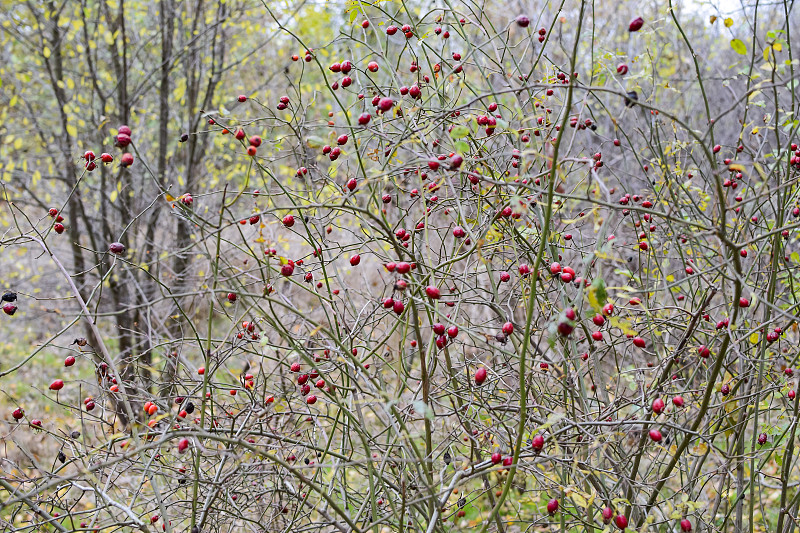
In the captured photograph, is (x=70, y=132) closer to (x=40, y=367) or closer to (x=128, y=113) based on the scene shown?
(x=128, y=113)

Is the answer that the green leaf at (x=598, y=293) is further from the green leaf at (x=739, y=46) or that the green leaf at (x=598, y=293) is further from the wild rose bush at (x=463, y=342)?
the green leaf at (x=739, y=46)

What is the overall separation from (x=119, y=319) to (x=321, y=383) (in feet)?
14.5

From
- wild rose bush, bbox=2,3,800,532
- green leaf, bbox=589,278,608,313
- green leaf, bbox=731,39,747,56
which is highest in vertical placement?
green leaf, bbox=731,39,747,56

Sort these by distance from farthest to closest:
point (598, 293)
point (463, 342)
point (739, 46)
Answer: point (463, 342) → point (739, 46) → point (598, 293)

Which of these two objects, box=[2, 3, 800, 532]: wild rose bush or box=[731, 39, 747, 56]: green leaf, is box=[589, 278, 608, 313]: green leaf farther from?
box=[731, 39, 747, 56]: green leaf

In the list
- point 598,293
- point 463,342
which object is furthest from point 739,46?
point 463,342

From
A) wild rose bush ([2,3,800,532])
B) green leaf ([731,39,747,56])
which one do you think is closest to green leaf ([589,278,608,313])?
wild rose bush ([2,3,800,532])

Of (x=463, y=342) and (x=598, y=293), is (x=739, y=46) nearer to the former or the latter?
(x=598, y=293)

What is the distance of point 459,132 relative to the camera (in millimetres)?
1347

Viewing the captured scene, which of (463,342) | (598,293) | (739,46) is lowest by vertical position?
(598,293)

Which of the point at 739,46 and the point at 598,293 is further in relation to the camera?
the point at 739,46

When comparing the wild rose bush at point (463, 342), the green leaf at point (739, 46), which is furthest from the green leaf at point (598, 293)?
the green leaf at point (739, 46)

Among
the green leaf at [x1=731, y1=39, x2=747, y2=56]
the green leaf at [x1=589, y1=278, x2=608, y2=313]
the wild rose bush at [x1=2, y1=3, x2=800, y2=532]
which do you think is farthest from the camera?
the green leaf at [x1=731, y1=39, x2=747, y2=56]

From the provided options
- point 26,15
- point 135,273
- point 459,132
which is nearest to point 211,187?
point 135,273
